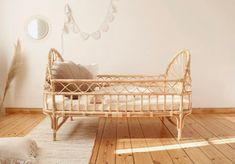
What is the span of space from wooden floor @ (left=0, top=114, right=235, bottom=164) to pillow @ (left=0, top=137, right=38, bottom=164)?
572 millimetres

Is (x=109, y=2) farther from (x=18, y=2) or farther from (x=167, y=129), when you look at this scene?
(x=167, y=129)

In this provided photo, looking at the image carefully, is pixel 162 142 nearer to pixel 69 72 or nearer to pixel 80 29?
pixel 69 72

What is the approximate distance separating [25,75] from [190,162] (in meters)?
2.76

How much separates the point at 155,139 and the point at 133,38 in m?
1.68

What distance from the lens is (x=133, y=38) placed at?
432cm

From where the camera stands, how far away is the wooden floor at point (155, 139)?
2590mm

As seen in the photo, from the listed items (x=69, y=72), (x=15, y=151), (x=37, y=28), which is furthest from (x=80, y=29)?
(x=15, y=151)

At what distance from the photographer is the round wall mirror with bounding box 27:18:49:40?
4.29 meters

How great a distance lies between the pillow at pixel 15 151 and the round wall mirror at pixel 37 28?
2387 mm

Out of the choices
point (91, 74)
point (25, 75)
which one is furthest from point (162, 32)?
point (25, 75)

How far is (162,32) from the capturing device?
4324 millimetres

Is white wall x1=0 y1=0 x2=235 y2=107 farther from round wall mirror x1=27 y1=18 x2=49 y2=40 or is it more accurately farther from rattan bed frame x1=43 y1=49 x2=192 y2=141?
rattan bed frame x1=43 y1=49 x2=192 y2=141

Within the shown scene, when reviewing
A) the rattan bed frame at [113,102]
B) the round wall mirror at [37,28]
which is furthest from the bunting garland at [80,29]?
the rattan bed frame at [113,102]

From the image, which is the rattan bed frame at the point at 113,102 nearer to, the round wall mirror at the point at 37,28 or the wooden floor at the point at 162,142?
the wooden floor at the point at 162,142
